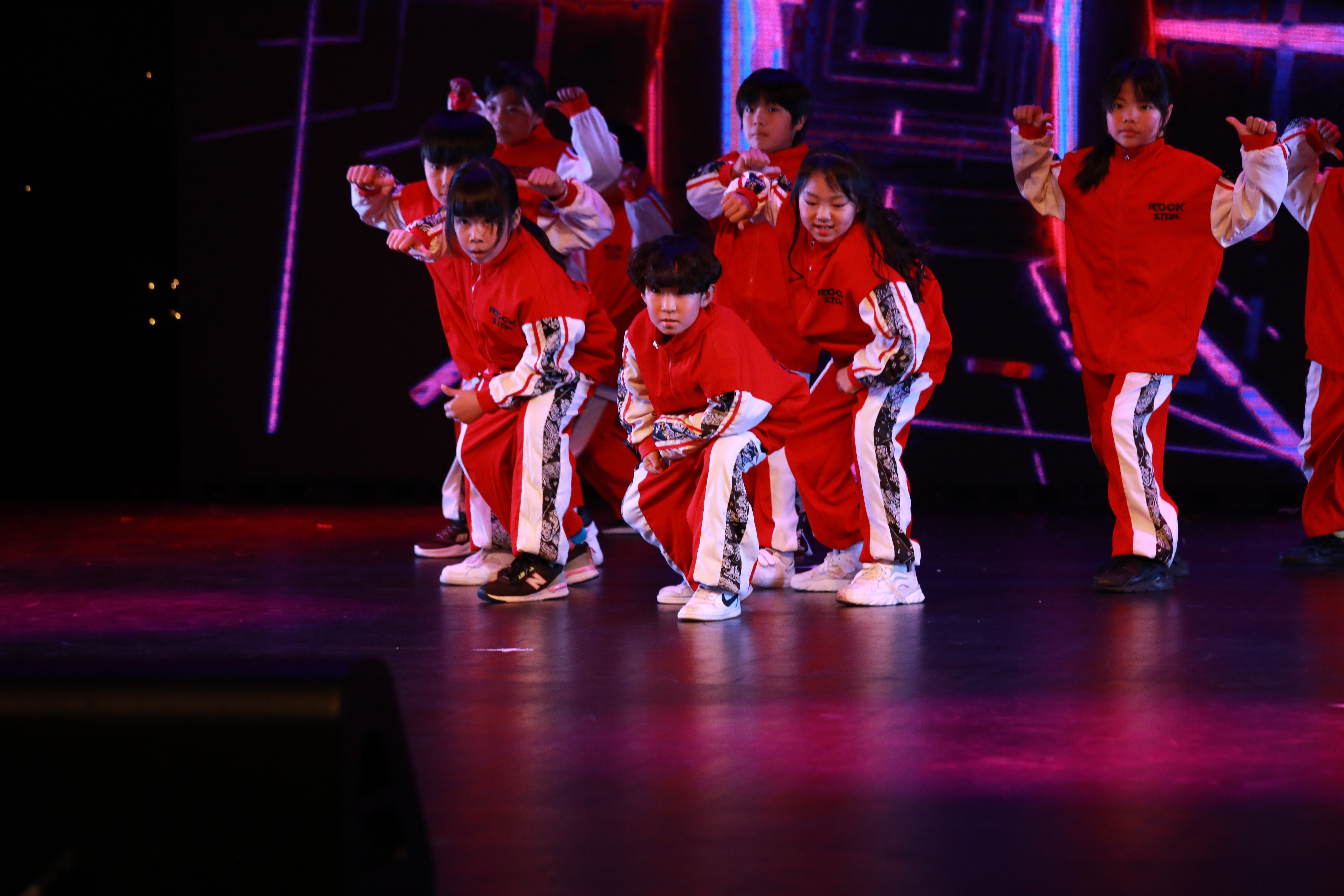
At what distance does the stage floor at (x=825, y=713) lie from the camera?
1.79 m

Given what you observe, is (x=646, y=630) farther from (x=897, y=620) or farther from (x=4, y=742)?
(x=4, y=742)

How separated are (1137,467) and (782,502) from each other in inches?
37.2

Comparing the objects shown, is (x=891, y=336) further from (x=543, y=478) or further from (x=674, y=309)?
(x=543, y=478)

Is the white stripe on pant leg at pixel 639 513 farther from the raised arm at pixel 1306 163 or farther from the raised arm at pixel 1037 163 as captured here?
the raised arm at pixel 1306 163

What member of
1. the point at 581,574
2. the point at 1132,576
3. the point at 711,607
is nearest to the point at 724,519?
the point at 711,607

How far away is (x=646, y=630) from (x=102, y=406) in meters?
4.38

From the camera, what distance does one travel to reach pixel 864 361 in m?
3.70

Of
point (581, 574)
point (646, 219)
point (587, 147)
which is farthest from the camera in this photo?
point (646, 219)

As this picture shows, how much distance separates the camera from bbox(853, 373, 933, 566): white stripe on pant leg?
374 cm

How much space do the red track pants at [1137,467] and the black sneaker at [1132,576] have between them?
0.02 meters

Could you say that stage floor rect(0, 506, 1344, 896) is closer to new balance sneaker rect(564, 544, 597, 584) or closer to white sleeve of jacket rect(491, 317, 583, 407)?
new balance sneaker rect(564, 544, 597, 584)

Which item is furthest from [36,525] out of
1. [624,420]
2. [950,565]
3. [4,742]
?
[4,742]

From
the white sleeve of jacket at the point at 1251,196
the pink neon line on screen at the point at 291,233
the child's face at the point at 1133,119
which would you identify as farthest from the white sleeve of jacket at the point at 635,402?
the pink neon line on screen at the point at 291,233

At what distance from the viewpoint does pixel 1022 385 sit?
6.07 metres
